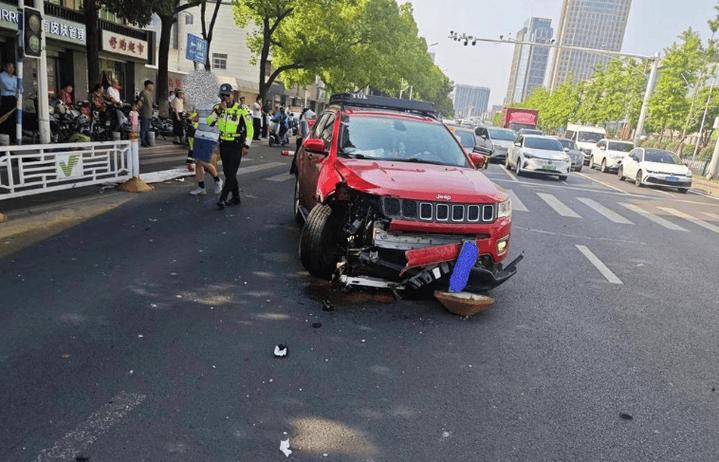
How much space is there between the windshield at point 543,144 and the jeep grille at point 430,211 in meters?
16.7

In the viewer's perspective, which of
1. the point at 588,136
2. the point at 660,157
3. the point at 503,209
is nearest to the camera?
the point at 503,209

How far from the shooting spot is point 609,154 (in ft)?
92.4

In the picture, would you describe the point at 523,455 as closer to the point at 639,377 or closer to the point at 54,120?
the point at 639,377

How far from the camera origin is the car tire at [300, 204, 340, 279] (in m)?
5.30

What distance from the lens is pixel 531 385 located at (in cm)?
390

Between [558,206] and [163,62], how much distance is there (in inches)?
624

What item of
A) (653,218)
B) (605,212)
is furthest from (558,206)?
(653,218)

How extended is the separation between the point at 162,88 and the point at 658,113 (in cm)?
3605

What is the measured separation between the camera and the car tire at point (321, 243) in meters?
5.30

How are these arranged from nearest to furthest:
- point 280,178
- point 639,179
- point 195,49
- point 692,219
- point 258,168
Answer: point 692,219 < point 280,178 < point 258,168 < point 195,49 < point 639,179

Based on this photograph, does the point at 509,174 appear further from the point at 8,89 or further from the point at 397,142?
the point at 8,89

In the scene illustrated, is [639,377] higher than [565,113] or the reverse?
the reverse

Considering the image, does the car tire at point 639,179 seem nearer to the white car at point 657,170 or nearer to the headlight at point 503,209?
the white car at point 657,170

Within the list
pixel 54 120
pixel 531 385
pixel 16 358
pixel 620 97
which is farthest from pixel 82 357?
pixel 620 97
